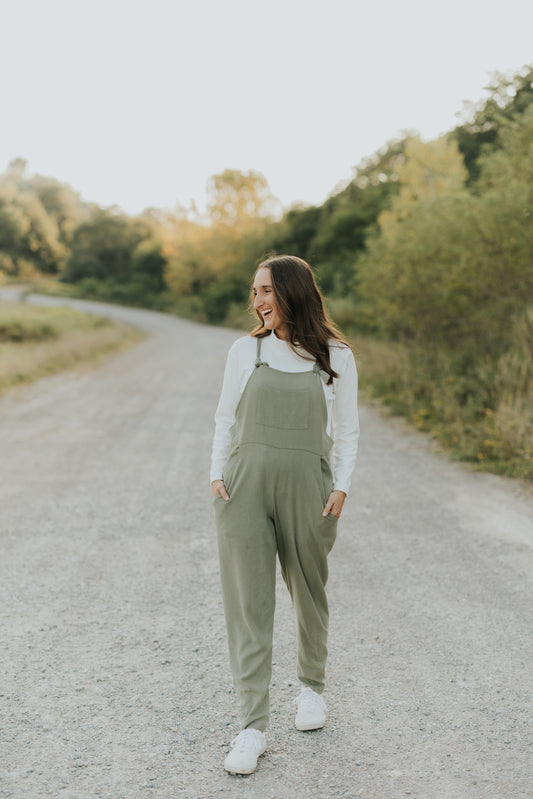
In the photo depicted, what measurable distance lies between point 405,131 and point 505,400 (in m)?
27.2

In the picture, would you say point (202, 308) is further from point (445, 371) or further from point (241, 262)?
point (445, 371)

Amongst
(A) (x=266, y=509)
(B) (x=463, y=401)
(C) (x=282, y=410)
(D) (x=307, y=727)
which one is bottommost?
(D) (x=307, y=727)

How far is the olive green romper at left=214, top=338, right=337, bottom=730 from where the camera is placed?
96.7 inches

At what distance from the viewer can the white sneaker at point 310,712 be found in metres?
2.67

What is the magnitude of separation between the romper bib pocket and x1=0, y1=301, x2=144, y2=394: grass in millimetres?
12088

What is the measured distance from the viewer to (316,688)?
8.98ft

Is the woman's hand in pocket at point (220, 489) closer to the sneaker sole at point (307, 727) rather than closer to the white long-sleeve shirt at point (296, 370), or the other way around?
the white long-sleeve shirt at point (296, 370)

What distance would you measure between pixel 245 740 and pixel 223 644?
39.9 inches

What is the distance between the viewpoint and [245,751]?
2422 mm

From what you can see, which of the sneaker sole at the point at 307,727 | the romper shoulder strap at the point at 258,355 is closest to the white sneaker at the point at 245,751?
the sneaker sole at the point at 307,727

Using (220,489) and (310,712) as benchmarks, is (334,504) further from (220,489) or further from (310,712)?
(310,712)

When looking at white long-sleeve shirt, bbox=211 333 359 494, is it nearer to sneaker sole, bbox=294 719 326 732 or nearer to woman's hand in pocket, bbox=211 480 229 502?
woman's hand in pocket, bbox=211 480 229 502

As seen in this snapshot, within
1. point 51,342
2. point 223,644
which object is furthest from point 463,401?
point 51,342

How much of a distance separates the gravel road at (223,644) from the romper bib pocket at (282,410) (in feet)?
4.08
